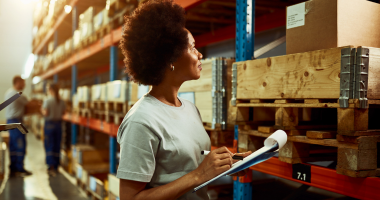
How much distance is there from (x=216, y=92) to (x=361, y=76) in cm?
127

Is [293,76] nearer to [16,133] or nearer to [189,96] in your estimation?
[189,96]

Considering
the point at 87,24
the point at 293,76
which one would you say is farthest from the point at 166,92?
the point at 87,24

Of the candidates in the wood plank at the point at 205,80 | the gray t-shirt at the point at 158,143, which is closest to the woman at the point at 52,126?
the wood plank at the point at 205,80

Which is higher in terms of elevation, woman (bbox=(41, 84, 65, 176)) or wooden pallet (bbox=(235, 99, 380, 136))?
wooden pallet (bbox=(235, 99, 380, 136))

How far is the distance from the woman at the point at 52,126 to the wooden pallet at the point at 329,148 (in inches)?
259

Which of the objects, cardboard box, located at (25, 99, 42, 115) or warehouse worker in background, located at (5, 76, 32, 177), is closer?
warehouse worker in background, located at (5, 76, 32, 177)

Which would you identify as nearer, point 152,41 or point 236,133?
point 152,41

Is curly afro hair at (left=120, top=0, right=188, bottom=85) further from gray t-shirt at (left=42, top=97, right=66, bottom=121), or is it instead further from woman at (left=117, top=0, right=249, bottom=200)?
gray t-shirt at (left=42, top=97, right=66, bottom=121)

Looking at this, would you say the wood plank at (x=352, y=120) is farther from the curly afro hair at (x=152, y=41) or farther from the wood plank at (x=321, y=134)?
the curly afro hair at (x=152, y=41)

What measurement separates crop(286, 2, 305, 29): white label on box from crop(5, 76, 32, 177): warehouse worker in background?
650 centimetres

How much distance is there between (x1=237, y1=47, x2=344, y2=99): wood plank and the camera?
1713 mm

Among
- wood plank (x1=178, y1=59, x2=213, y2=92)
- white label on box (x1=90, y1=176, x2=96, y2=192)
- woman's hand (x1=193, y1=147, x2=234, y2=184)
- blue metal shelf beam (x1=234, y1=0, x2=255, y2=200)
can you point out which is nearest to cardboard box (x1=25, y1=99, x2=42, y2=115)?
white label on box (x1=90, y1=176, x2=96, y2=192)

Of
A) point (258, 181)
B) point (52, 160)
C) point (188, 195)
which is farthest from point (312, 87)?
point (52, 160)

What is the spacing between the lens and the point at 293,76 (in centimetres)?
194
